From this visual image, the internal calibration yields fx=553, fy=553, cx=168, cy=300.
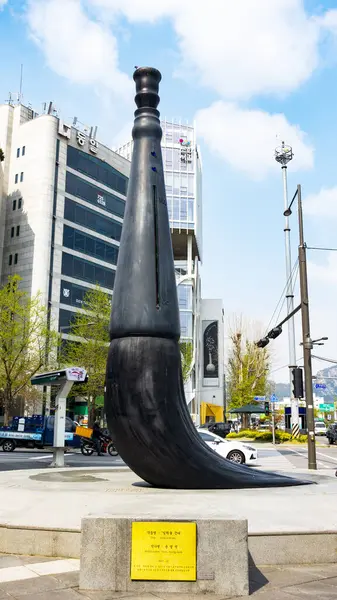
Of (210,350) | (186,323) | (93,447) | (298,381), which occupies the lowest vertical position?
(93,447)

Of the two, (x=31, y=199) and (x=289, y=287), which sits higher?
(x=31, y=199)

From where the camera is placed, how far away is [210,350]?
80.7m

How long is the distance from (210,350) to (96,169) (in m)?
33.9

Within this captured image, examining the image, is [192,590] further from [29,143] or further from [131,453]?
[29,143]

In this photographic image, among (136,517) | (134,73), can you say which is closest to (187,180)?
(134,73)

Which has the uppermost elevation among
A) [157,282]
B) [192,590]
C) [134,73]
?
[134,73]

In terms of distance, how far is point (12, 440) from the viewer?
1088 inches

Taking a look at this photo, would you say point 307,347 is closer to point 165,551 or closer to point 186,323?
point 165,551

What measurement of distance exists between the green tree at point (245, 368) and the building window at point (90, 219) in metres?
18.1

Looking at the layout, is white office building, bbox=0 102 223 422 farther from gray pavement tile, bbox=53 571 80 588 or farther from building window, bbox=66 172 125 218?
gray pavement tile, bbox=53 571 80 588

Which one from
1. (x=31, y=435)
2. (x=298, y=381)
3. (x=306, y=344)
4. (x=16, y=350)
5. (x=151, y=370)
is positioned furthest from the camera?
(x=16, y=350)

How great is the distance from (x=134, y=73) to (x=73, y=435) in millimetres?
21349

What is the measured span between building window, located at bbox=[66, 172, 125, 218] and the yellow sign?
5113 centimetres

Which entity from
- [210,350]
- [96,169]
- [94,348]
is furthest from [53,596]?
[210,350]
